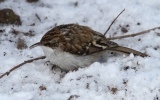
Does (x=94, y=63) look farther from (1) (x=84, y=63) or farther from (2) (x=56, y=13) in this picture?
(2) (x=56, y=13)

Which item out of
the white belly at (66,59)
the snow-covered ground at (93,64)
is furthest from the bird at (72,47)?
the snow-covered ground at (93,64)

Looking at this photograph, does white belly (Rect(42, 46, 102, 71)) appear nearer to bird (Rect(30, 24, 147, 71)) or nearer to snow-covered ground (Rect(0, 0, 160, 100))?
bird (Rect(30, 24, 147, 71))

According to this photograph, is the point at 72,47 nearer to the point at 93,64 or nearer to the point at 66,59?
the point at 66,59

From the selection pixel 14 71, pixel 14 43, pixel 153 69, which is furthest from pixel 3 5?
pixel 153 69

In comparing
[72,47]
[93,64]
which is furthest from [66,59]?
[93,64]

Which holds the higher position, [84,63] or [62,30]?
[62,30]
